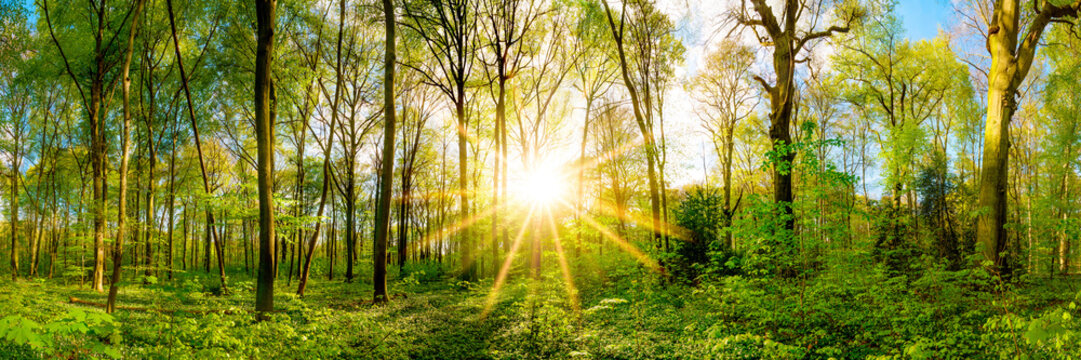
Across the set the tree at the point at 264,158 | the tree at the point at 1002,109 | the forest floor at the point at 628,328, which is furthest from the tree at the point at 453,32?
the tree at the point at 1002,109

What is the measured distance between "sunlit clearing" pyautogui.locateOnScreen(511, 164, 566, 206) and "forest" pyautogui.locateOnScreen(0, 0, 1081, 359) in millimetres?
241

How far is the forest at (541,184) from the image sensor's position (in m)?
5.68

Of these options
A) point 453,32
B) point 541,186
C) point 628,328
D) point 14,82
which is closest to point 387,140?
point 453,32

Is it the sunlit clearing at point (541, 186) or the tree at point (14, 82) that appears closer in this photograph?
the tree at point (14, 82)

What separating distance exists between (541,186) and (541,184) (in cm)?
34

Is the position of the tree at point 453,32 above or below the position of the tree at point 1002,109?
above

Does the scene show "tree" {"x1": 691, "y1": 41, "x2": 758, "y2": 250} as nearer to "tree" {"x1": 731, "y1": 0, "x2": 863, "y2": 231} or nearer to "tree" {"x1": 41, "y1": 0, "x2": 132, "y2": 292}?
"tree" {"x1": 731, "y1": 0, "x2": 863, "y2": 231}

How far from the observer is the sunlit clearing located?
17.9 meters

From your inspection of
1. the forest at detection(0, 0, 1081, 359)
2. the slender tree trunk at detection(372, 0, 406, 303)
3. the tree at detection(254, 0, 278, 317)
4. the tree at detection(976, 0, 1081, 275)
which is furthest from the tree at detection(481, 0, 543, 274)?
the tree at detection(976, 0, 1081, 275)

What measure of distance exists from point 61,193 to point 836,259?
37524 mm

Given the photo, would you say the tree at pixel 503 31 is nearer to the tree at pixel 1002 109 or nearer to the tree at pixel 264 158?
the tree at pixel 264 158

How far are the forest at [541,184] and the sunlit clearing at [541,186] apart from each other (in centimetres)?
24

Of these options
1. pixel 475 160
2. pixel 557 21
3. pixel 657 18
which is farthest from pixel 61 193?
pixel 657 18

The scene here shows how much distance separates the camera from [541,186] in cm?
2022
